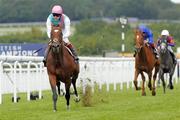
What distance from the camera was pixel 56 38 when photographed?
14500 mm

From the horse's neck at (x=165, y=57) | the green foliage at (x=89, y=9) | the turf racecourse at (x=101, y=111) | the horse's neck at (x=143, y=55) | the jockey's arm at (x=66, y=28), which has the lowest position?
the turf racecourse at (x=101, y=111)

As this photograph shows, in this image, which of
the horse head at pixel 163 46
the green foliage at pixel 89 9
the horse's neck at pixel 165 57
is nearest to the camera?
→ the horse head at pixel 163 46

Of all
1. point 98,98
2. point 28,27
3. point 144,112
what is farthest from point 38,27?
point 144,112

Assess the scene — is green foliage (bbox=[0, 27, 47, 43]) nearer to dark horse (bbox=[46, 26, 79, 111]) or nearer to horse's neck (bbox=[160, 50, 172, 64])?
horse's neck (bbox=[160, 50, 172, 64])

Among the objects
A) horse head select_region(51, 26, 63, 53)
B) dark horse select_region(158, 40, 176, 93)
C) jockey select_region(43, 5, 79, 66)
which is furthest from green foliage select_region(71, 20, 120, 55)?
horse head select_region(51, 26, 63, 53)

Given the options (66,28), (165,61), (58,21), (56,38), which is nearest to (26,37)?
(165,61)

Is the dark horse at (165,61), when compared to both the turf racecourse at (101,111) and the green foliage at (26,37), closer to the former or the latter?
the turf racecourse at (101,111)

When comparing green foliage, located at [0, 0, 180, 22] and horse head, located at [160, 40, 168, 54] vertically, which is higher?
green foliage, located at [0, 0, 180, 22]

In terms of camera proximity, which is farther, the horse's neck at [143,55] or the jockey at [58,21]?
the horse's neck at [143,55]

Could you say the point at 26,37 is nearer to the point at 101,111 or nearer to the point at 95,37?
the point at 95,37

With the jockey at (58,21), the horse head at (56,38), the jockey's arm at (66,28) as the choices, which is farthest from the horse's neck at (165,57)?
the horse head at (56,38)

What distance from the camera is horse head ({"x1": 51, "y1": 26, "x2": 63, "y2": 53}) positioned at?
14.5 meters

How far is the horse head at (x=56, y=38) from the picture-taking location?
14.5 m

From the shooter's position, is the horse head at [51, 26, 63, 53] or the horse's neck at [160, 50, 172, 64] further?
the horse's neck at [160, 50, 172, 64]
